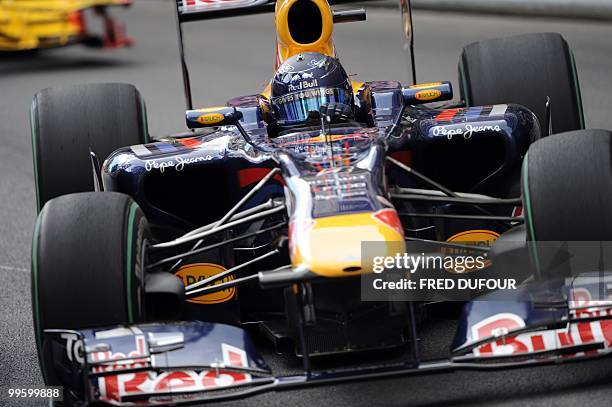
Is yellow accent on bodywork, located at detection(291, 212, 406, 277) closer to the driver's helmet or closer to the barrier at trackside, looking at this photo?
the driver's helmet

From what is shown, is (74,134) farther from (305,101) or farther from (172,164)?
(305,101)

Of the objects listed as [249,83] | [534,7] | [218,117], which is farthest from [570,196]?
[534,7]

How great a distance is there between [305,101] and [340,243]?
166cm

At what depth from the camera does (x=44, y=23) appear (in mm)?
16109

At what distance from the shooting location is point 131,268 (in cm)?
507

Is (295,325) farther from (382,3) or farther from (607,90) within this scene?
(382,3)

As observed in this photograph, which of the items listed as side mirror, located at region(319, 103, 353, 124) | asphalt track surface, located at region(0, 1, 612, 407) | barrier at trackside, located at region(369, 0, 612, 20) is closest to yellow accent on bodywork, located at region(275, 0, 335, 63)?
side mirror, located at region(319, 103, 353, 124)

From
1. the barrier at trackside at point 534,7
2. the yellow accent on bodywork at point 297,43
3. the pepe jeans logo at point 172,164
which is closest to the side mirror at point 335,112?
the pepe jeans logo at point 172,164

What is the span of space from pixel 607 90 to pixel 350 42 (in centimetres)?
462

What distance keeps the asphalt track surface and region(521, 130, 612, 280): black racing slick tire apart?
1.80 feet

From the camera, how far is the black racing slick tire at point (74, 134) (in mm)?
7035

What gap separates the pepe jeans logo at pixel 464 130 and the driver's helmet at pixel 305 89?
0.51 metres

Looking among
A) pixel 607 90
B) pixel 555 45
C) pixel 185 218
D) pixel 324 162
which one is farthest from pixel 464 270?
pixel 607 90

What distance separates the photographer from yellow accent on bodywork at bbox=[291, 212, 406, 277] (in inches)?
185
